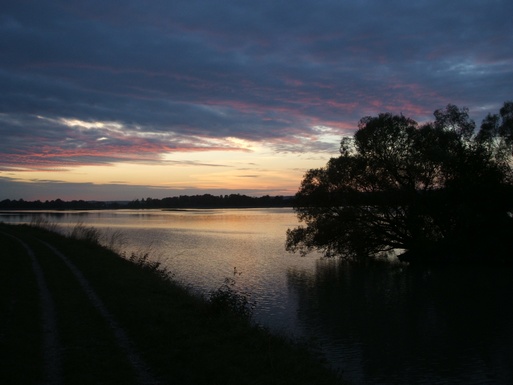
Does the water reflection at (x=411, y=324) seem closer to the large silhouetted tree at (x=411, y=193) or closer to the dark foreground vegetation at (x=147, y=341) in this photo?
the dark foreground vegetation at (x=147, y=341)

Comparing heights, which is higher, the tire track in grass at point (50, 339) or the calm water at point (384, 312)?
the tire track in grass at point (50, 339)

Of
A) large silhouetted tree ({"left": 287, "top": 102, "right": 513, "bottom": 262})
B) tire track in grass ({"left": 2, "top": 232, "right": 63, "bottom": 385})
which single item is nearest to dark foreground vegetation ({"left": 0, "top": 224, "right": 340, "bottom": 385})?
tire track in grass ({"left": 2, "top": 232, "right": 63, "bottom": 385})

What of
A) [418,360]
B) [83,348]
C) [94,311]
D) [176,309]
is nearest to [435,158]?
[418,360]

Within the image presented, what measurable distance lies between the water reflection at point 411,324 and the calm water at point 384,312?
3 centimetres

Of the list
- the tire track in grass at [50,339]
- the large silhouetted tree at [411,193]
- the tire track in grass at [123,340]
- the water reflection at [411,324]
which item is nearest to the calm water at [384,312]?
the water reflection at [411,324]

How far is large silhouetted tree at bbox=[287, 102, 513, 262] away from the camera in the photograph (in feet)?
105

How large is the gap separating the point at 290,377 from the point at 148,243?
117 ft

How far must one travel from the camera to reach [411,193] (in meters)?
33.1

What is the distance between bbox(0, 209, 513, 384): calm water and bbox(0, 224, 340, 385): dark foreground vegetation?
2682 millimetres

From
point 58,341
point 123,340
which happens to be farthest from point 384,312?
point 58,341

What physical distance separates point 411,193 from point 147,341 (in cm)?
2710

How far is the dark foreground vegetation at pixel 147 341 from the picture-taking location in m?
7.72

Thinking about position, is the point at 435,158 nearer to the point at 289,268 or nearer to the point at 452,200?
the point at 452,200

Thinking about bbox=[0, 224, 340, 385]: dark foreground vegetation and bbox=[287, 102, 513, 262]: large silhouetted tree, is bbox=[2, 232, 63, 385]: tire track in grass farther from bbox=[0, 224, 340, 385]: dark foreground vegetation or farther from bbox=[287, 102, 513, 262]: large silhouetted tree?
bbox=[287, 102, 513, 262]: large silhouetted tree
